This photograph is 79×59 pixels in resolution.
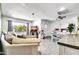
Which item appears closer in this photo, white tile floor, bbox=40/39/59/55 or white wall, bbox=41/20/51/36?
white tile floor, bbox=40/39/59/55

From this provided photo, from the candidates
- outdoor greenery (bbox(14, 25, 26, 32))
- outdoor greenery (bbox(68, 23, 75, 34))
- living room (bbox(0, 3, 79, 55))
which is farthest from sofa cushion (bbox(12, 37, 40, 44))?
outdoor greenery (bbox(68, 23, 75, 34))

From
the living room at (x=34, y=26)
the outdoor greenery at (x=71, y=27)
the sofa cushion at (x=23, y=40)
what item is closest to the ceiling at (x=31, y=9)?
the living room at (x=34, y=26)

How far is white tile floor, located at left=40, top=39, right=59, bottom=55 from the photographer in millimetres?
1856

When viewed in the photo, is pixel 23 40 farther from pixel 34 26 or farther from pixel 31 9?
pixel 31 9

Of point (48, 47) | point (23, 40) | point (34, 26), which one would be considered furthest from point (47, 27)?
point (23, 40)

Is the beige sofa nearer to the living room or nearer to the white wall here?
the living room

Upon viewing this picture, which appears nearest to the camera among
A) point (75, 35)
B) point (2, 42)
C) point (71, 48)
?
point (71, 48)

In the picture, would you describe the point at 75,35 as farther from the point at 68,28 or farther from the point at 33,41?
the point at 33,41

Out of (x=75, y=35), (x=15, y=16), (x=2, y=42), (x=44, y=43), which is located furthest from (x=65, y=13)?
(x=2, y=42)

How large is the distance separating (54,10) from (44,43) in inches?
26.3

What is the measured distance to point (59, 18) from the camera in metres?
1.94

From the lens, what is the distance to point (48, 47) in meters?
1.90

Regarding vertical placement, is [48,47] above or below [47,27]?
below
